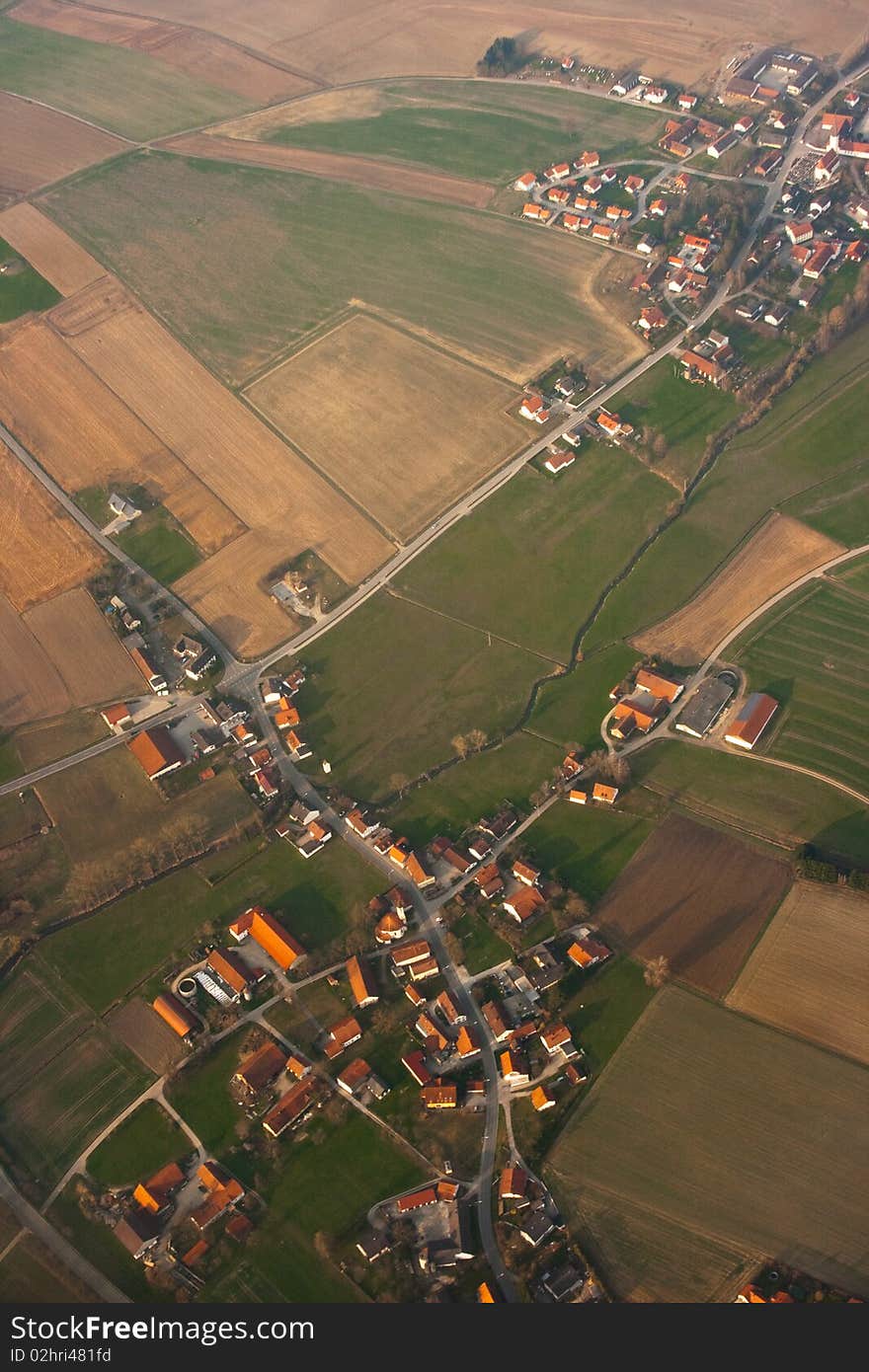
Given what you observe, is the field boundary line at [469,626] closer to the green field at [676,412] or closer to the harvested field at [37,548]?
the green field at [676,412]

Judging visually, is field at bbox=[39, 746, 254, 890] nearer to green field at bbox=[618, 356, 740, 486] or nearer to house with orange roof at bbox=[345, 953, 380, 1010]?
house with orange roof at bbox=[345, 953, 380, 1010]

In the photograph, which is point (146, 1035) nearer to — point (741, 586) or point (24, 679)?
point (24, 679)

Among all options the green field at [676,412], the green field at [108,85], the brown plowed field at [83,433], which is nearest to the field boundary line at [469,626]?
the brown plowed field at [83,433]

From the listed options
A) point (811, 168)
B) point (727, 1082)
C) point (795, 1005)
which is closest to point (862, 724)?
point (795, 1005)

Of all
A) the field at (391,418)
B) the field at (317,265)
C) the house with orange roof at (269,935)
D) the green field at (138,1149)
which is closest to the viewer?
the green field at (138,1149)

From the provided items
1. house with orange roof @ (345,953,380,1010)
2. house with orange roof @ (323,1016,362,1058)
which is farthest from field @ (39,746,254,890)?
house with orange roof @ (323,1016,362,1058)

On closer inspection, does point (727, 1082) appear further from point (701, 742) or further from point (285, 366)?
point (285, 366)

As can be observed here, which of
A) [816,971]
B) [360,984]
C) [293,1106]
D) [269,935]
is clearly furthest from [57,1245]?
[816,971]
